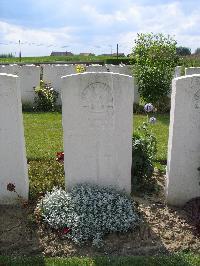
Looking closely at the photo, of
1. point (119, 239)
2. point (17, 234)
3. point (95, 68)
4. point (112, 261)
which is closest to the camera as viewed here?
point (112, 261)

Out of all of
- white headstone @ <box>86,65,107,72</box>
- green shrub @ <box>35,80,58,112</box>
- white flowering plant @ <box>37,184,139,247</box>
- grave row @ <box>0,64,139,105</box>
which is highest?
white headstone @ <box>86,65,107,72</box>

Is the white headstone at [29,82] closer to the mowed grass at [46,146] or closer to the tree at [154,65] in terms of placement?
the mowed grass at [46,146]

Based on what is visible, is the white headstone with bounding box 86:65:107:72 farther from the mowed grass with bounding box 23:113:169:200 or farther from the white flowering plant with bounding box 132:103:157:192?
the white flowering plant with bounding box 132:103:157:192

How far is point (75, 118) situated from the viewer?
539cm

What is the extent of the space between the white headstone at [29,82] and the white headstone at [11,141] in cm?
830

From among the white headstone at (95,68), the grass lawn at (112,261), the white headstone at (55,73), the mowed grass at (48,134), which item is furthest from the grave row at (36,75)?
the grass lawn at (112,261)

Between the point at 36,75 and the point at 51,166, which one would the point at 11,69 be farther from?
the point at 51,166

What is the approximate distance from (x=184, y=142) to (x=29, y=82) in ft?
30.1

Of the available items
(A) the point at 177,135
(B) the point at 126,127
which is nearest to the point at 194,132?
(A) the point at 177,135

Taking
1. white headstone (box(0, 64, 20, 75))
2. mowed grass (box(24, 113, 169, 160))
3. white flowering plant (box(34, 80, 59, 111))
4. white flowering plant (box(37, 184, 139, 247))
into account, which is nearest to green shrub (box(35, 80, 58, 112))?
white flowering plant (box(34, 80, 59, 111))

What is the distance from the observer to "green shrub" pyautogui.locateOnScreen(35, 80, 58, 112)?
13258 mm

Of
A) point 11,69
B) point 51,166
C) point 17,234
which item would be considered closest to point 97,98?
point 17,234

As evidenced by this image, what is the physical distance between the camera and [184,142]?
5.49 meters

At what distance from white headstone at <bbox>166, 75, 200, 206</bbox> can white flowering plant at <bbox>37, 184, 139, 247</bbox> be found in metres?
0.69
